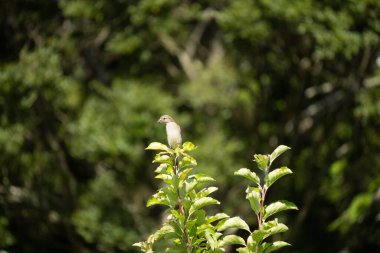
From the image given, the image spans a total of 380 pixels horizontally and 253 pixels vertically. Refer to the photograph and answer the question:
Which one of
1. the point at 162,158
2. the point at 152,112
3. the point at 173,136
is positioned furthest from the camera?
the point at 152,112

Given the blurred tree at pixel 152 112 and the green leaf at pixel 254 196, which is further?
the blurred tree at pixel 152 112

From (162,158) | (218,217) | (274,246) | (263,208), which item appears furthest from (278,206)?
(162,158)

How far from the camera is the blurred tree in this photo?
37.3 ft

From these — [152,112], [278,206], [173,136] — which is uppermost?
[152,112]

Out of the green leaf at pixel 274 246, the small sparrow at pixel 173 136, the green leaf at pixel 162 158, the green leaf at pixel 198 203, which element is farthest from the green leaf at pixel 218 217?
the small sparrow at pixel 173 136

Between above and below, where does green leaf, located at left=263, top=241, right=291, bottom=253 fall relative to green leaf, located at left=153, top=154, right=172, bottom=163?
below

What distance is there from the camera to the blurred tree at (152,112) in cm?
1136

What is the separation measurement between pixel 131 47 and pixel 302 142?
480cm

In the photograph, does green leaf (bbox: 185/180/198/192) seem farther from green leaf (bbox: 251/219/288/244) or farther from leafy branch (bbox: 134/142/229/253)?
green leaf (bbox: 251/219/288/244)

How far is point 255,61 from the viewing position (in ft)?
46.6

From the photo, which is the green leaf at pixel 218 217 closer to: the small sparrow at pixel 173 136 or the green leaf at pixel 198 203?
the green leaf at pixel 198 203

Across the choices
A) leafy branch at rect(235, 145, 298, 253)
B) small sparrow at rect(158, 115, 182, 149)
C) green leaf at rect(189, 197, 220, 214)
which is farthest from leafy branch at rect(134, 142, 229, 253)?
small sparrow at rect(158, 115, 182, 149)

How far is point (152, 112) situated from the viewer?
48.1ft

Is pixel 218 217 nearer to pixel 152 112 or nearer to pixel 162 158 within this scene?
pixel 162 158
